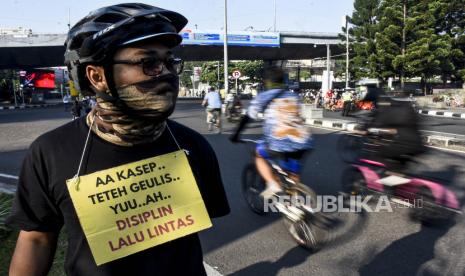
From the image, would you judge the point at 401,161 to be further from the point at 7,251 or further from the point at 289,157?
the point at 7,251

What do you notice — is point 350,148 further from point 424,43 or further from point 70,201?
point 424,43

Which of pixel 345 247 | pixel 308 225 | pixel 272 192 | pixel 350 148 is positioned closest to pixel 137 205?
pixel 308 225

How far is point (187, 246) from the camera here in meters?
1.62

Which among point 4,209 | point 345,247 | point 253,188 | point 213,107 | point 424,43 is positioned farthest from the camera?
point 424,43

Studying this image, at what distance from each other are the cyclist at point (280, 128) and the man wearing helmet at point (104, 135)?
3233mm

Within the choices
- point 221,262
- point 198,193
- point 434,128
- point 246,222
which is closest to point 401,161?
point 246,222

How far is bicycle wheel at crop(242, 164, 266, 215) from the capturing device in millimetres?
5484

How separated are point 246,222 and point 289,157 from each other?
101 cm

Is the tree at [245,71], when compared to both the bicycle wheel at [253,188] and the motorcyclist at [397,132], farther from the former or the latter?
the motorcyclist at [397,132]

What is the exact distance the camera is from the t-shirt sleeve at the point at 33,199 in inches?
58.8

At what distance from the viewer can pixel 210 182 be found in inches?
70.5

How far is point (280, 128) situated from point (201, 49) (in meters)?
41.0

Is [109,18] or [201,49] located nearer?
[109,18]

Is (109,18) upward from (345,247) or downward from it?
upward
